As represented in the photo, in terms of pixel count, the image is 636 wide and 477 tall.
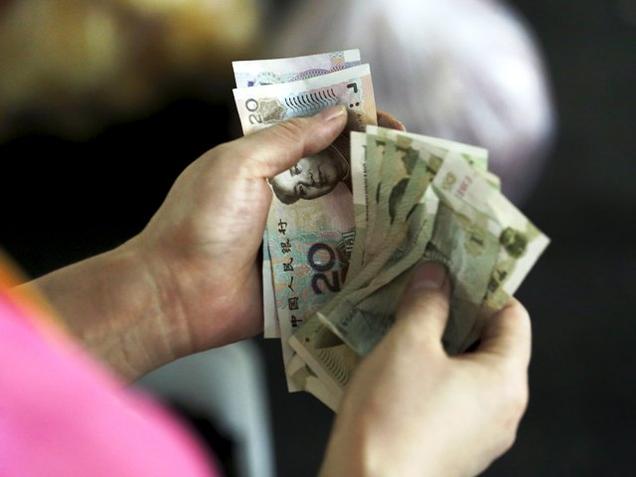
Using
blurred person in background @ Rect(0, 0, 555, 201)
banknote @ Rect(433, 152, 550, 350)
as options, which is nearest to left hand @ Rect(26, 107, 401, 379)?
banknote @ Rect(433, 152, 550, 350)

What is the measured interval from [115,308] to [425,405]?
18.7 inches

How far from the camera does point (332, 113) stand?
1.02m

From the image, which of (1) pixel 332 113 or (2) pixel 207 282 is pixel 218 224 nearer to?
(2) pixel 207 282

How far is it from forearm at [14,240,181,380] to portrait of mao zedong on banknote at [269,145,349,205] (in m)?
0.23

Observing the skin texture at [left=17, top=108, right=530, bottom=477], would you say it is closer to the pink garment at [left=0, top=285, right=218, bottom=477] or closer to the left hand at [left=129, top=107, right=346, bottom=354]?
the left hand at [left=129, top=107, right=346, bottom=354]

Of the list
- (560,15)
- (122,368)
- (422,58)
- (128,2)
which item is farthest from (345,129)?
(560,15)

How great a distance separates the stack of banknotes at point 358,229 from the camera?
89 centimetres

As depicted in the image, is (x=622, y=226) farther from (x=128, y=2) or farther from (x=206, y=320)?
(x=128, y=2)

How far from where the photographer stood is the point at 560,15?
1.82m

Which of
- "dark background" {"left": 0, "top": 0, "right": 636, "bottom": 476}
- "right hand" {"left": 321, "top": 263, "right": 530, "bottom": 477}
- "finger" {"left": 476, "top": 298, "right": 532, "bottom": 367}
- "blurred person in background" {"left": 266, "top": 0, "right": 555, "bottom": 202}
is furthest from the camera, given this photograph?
"blurred person in background" {"left": 266, "top": 0, "right": 555, "bottom": 202}

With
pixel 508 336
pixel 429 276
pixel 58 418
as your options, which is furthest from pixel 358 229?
pixel 58 418

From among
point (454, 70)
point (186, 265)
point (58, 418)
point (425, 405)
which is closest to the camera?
point (58, 418)

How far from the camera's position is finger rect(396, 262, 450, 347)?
734 mm

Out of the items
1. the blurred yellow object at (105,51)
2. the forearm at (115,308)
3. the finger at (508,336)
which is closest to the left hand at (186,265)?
the forearm at (115,308)
